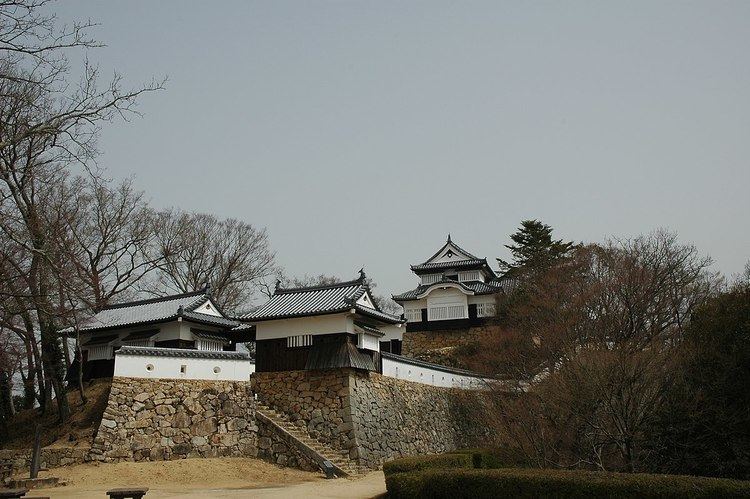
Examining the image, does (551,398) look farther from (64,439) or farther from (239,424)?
(64,439)

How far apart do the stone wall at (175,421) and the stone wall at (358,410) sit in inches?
50.7

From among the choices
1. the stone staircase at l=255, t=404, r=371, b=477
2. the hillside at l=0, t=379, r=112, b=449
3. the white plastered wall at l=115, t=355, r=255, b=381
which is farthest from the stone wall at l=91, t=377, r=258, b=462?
the hillside at l=0, t=379, r=112, b=449

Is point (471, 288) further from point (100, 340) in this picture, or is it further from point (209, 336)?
point (100, 340)

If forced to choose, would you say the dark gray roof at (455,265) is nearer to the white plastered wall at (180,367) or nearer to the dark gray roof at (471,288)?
the dark gray roof at (471,288)

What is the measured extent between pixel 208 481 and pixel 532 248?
23392 mm

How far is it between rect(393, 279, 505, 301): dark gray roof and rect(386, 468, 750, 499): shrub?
874 inches

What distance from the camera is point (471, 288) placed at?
3612 cm

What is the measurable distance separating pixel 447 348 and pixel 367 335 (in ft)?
46.6

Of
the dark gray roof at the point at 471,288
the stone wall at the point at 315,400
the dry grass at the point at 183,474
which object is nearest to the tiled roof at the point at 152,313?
the stone wall at the point at 315,400

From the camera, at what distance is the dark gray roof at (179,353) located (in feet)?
62.9

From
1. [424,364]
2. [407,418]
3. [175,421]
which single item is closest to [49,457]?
[175,421]

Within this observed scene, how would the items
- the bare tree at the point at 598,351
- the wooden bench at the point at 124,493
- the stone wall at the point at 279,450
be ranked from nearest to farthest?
1. the wooden bench at the point at 124,493
2. the bare tree at the point at 598,351
3. the stone wall at the point at 279,450

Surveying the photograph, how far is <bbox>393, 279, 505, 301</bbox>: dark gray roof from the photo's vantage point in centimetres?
3541

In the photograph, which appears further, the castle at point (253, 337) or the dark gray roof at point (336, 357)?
the dark gray roof at point (336, 357)
